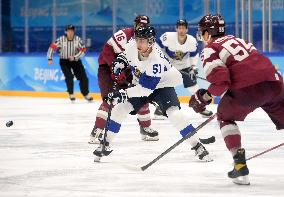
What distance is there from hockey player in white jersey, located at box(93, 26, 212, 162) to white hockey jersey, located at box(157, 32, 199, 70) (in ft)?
10.6

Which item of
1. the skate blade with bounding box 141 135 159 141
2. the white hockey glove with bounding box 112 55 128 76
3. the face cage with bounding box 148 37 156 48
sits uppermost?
the face cage with bounding box 148 37 156 48

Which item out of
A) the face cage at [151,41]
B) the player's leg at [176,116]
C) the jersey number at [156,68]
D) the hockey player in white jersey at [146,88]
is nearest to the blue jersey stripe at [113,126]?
the hockey player in white jersey at [146,88]

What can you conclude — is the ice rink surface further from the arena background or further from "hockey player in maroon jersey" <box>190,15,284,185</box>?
the arena background

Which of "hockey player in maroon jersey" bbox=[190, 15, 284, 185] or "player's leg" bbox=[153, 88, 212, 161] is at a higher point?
"hockey player in maroon jersey" bbox=[190, 15, 284, 185]

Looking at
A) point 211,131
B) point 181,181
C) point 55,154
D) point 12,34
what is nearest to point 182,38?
point 211,131

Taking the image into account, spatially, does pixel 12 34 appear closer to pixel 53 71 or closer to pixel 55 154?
pixel 53 71

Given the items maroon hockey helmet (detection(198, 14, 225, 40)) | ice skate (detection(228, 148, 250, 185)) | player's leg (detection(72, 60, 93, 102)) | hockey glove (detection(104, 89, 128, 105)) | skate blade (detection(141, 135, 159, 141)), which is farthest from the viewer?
player's leg (detection(72, 60, 93, 102))

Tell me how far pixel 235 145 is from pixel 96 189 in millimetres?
758

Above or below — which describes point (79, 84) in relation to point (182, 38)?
below

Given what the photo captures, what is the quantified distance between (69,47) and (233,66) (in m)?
8.01

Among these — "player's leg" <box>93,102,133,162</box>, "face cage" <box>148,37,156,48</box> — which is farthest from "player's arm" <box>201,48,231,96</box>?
"player's leg" <box>93,102,133,162</box>

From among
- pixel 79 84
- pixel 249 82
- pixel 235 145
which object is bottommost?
pixel 79 84

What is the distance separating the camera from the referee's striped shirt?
11883 mm

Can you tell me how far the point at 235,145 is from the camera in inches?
165
